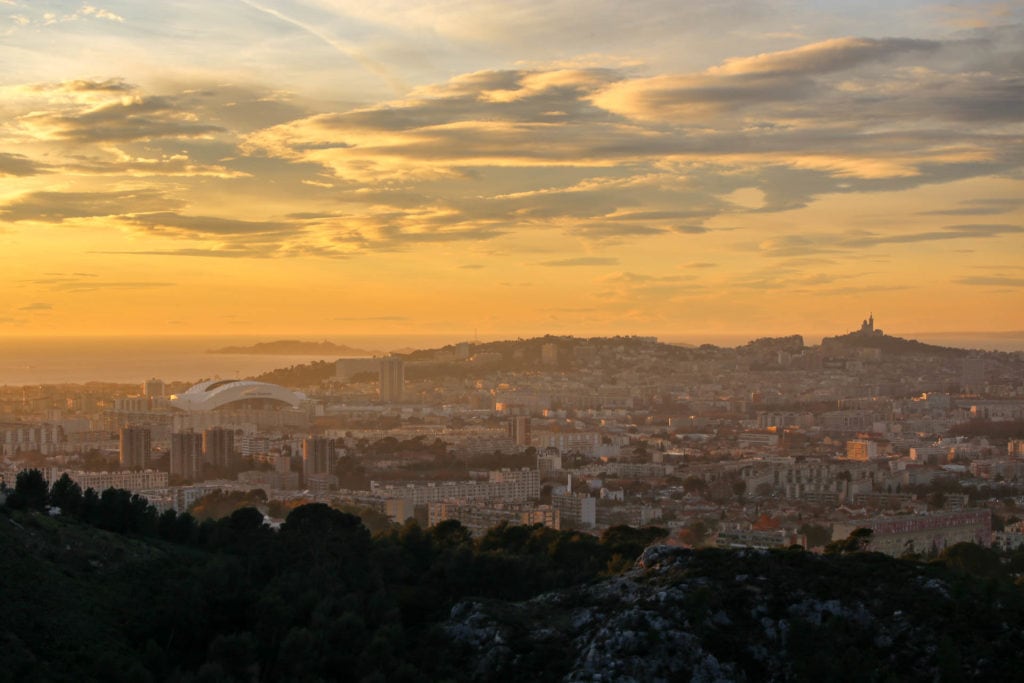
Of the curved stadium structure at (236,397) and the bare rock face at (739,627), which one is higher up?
the curved stadium structure at (236,397)

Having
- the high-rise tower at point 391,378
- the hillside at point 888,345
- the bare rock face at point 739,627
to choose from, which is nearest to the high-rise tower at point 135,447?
the bare rock face at point 739,627

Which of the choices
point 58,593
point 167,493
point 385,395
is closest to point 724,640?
point 58,593

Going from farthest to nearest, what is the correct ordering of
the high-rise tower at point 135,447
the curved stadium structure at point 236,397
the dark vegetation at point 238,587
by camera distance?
the curved stadium structure at point 236,397, the high-rise tower at point 135,447, the dark vegetation at point 238,587

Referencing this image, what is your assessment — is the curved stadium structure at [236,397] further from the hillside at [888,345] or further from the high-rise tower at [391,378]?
the hillside at [888,345]

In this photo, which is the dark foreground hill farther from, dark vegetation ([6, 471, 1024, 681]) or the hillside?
the hillside

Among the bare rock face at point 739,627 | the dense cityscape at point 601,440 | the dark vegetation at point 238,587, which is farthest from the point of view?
the dense cityscape at point 601,440

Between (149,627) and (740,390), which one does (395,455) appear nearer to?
(149,627)
